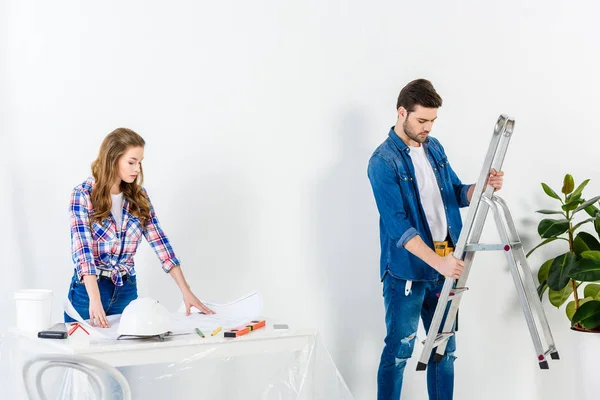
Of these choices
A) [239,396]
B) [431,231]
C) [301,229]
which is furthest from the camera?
[301,229]

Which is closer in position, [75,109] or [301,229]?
[75,109]

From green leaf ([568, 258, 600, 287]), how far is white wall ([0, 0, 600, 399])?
1.62 ft

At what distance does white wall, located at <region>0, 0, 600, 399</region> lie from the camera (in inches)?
119

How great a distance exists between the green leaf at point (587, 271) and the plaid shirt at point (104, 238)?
1723 millimetres

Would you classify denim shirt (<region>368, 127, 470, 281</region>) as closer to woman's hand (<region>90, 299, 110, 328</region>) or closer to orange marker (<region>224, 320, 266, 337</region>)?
orange marker (<region>224, 320, 266, 337</region>)

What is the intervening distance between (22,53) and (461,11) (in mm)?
2015

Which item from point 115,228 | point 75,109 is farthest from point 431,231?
point 75,109


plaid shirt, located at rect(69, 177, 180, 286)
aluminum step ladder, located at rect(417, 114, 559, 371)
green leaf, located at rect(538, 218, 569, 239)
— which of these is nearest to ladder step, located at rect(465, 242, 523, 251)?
aluminum step ladder, located at rect(417, 114, 559, 371)

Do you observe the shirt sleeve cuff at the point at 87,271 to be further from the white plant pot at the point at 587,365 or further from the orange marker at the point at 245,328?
the white plant pot at the point at 587,365

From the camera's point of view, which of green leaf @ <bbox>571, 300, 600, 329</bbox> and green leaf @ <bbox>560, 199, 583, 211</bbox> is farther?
green leaf @ <bbox>560, 199, 583, 211</bbox>

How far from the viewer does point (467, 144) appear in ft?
12.0

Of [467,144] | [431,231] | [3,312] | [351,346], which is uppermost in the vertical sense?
[467,144]

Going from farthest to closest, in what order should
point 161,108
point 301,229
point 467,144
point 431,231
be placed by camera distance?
point 467,144
point 301,229
point 161,108
point 431,231

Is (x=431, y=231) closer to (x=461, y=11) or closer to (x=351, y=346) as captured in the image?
(x=351, y=346)
